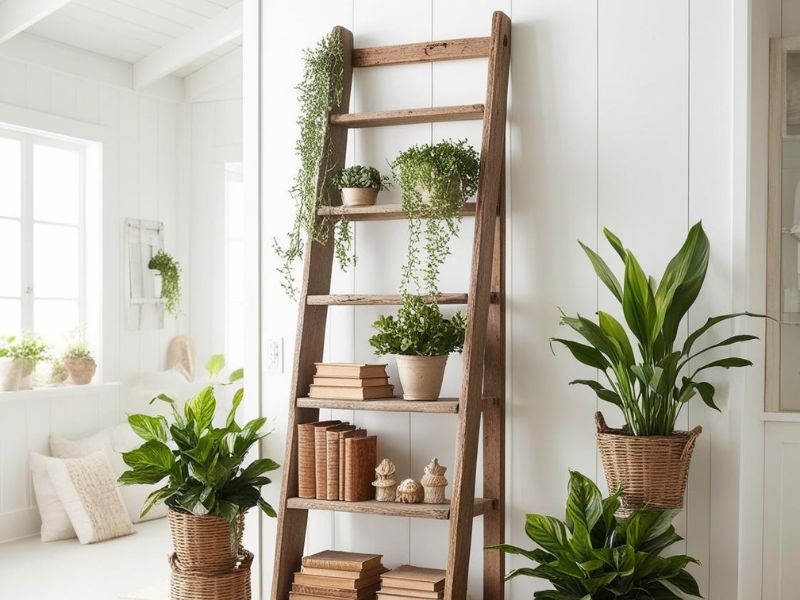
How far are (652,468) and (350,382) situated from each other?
990 mm

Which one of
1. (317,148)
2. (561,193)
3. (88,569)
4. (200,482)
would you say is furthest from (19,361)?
(561,193)

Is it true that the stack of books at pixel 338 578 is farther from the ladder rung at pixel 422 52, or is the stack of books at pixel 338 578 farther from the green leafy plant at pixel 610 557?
the ladder rung at pixel 422 52

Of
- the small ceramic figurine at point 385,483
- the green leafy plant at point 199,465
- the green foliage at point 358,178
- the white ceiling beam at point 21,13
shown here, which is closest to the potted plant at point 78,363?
the white ceiling beam at point 21,13

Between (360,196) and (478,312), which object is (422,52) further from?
(478,312)

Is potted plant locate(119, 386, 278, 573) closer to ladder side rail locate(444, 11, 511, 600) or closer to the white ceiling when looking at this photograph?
ladder side rail locate(444, 11, 511, 600)

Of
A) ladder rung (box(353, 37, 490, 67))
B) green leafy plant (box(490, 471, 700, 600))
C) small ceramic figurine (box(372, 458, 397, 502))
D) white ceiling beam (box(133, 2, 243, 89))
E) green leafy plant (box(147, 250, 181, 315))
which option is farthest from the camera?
green leafy plant (box(147, 250, 181, 315))

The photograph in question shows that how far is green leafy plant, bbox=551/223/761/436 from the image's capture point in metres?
2.61

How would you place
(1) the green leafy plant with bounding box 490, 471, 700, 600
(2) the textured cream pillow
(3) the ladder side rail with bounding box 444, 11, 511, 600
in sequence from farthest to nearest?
(2) the textured cream pillow < (3) the ladder side rail with bounding box 444, 11, 511, 600 < (1) the green leafy plant with bounding box 490, 471, 700, 600

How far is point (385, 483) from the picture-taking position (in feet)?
9.59

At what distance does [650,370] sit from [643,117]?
2.82 ft

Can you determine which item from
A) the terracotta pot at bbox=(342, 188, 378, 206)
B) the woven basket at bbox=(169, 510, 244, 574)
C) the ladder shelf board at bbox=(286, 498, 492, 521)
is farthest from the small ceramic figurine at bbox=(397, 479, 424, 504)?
the terracotta pot at bbox=(342, 188, 378, 206)

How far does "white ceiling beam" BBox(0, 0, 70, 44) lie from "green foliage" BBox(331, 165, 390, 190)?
94.3 inches

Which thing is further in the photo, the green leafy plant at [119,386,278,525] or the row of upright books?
the green leafy plant at [119,386,278,525]

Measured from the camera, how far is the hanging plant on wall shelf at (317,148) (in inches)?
122
